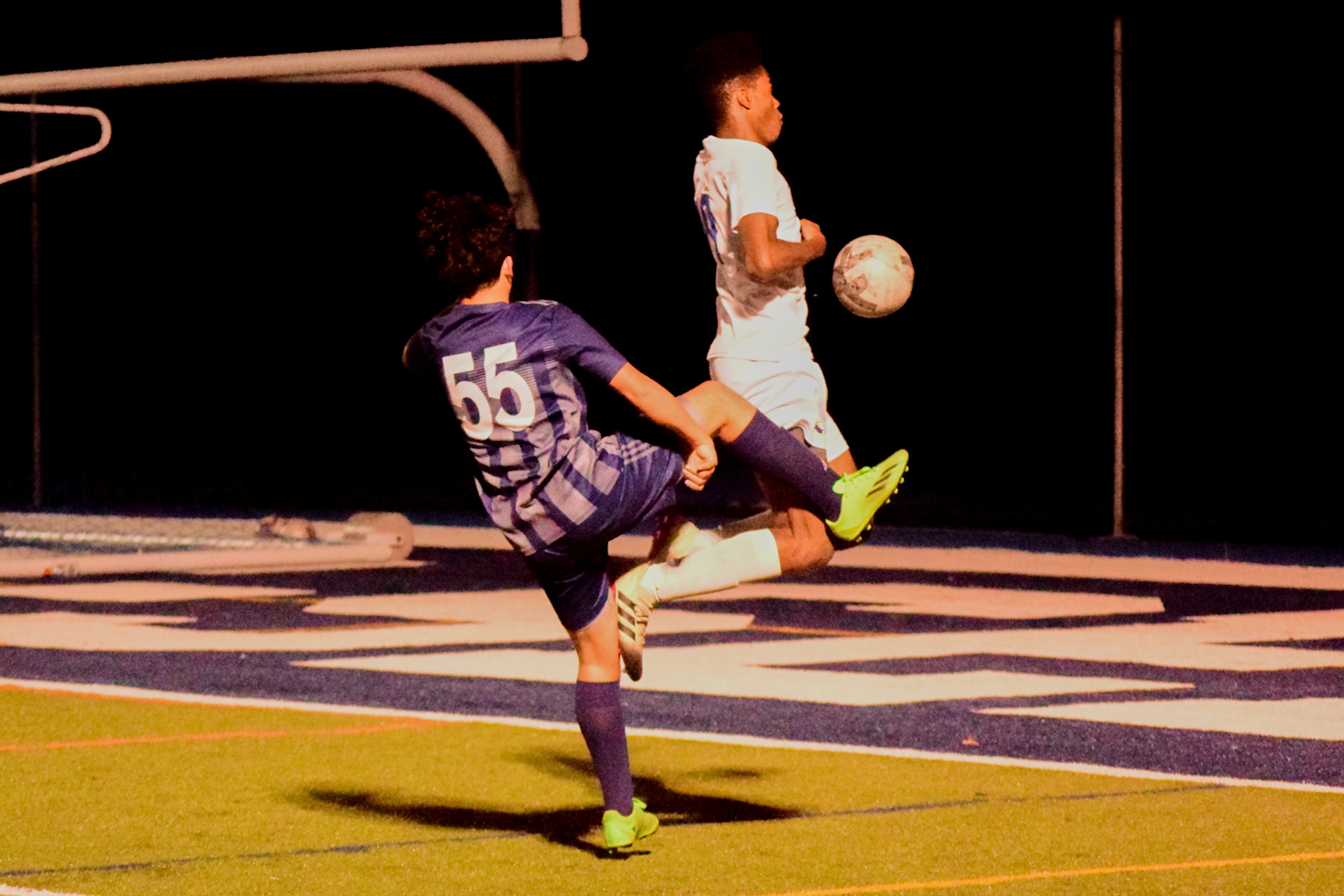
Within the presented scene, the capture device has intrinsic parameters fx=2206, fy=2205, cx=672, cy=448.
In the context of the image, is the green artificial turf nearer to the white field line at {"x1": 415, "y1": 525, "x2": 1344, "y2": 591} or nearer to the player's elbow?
the player's elbow

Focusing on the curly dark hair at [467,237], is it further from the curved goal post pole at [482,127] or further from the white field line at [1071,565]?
the white field line at [1071,565]

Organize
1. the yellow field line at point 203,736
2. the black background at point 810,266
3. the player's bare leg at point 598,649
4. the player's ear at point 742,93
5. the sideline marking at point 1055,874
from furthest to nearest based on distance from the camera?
the black background at point 810,266 → the yellow field line at point 203,736 → the player's ear at point 742,93 → the player's bare leg at point 598,649 → the sideline marking at point 1055,874

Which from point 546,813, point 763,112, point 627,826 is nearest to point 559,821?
point 546,813

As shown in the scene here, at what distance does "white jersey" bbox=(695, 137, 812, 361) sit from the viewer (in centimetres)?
686

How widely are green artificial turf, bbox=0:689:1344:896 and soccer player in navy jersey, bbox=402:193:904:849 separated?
0.49 m

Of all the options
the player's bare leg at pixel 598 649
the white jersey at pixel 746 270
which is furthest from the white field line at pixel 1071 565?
the player's bare leg at pixel 598 649

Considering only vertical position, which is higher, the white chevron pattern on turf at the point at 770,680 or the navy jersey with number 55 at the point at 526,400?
the navy jersey with number 55 at the point at 526,400

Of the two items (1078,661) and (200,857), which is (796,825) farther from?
(1078,661)

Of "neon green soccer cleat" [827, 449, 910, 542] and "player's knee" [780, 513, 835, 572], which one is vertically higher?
"neon green soccer cleat" [827, 449, 910, 542]

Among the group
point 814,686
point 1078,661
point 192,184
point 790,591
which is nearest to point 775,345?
point 814,686

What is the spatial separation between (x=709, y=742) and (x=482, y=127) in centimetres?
643

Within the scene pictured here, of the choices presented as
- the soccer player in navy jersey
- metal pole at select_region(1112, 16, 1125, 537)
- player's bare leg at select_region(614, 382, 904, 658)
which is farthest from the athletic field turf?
metal pole at select_region(1112, 16, 1125, 537)

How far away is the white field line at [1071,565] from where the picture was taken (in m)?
13.6

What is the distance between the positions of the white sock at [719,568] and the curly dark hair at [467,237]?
131 centimetres
